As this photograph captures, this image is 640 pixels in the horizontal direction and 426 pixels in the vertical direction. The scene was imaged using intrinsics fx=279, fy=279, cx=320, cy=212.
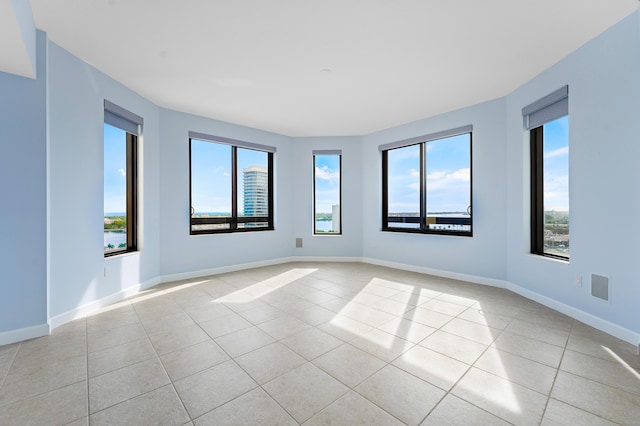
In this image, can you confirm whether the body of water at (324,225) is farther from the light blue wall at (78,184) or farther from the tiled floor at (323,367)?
the light blue wall at (78,184)

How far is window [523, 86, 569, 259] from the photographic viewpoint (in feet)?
10.1

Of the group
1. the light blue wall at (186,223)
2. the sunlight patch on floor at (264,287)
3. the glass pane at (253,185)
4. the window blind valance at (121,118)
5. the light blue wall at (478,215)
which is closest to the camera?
the window blind valance at (121,118)

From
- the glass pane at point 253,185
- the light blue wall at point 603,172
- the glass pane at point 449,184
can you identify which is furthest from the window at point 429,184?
the glass pane at point 253,185

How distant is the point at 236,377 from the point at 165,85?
347 centimetres

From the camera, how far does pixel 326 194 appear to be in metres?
6.05

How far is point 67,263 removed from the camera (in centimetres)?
280

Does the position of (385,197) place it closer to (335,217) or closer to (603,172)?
(335,217)

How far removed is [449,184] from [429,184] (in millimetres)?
345

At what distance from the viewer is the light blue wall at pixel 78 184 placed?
106 inches

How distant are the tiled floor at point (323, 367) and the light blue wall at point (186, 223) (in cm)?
127

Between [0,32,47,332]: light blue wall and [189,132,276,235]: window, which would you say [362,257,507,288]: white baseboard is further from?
[0,32,47,332]: light blue wall

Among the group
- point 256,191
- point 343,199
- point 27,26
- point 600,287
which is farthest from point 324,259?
point 27,26

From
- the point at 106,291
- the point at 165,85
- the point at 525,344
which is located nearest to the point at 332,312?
the point at 525,344

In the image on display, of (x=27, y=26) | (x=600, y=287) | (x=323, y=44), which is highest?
(x=323, y=44)
